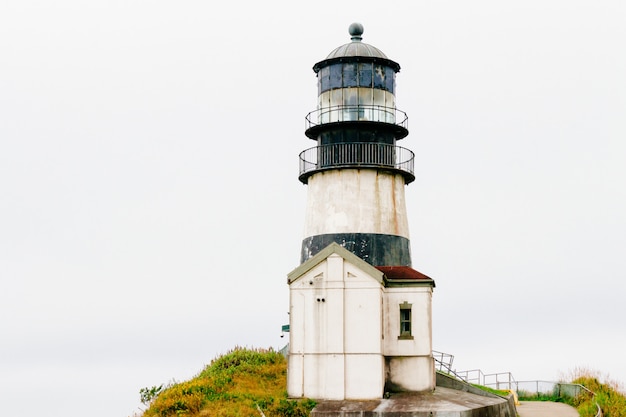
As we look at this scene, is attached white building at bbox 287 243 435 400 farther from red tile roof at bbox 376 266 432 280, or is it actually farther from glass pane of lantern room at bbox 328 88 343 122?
glass pane of lantern room at bbox 328 88 343 122

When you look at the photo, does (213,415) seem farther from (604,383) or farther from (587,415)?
(604,383)

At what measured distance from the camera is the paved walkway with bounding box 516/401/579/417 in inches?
1207

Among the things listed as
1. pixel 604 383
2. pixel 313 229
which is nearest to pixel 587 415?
pixel 604 383

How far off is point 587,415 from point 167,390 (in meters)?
11.6

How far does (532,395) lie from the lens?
3691 cm

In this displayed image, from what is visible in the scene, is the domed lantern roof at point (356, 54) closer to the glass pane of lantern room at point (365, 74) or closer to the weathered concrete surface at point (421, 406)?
the glass pane of lantern room at point (365, 74)

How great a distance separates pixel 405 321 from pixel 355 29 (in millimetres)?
9861

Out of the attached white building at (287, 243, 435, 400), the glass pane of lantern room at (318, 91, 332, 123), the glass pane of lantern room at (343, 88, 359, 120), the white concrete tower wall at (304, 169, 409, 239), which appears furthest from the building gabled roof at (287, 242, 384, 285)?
the glass pane of lantern room at (318, 91, 332, 123)

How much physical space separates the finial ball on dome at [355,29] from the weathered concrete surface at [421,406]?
11.6 m

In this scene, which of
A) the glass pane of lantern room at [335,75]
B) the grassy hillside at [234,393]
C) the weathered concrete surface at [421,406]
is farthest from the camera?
the glass pane of lantern room at [335,75]

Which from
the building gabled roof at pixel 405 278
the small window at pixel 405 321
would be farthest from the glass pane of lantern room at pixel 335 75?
the small window at pixel 405 321

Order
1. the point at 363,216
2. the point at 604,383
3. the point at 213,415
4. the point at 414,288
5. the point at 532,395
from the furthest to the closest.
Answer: the point at 532,395
the point at 604,383
the point at 363,216
the point at 414,288
the point at 213,415

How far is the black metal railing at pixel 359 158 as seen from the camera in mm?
31938

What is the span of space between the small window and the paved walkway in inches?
174
